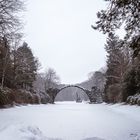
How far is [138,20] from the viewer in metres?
10.0

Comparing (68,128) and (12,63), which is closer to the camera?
(68,128)

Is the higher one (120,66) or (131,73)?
(120,66)

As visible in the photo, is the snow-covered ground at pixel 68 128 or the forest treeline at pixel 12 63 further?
the forest treeline at pixel 12 63

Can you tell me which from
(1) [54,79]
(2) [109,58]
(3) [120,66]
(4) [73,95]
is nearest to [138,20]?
(3) [120,66]


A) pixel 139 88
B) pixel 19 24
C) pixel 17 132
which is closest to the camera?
pixel 17 132

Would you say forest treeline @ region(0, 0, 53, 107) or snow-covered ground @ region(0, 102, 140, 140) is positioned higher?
forest treeline @ region(0, 0, 53, 107)

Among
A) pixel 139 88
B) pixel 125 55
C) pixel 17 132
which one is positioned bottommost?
pixel 17 132

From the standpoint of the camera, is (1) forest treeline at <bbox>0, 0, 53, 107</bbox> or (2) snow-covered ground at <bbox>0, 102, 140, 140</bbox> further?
(1) forest treeline at <bbox>0, 0, 53, 107</bbox>

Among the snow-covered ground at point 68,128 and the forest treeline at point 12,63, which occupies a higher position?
the forest treeline at point 12,63

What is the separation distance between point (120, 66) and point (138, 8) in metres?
36.2

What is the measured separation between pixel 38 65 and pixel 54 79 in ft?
66.2

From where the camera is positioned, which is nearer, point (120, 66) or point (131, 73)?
point (131, 73)

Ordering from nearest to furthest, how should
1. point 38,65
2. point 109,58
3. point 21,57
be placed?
point 21,57 → point 109,58 → point 38,65

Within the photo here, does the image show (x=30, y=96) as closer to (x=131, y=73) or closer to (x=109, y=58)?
(x=109, y=58)
